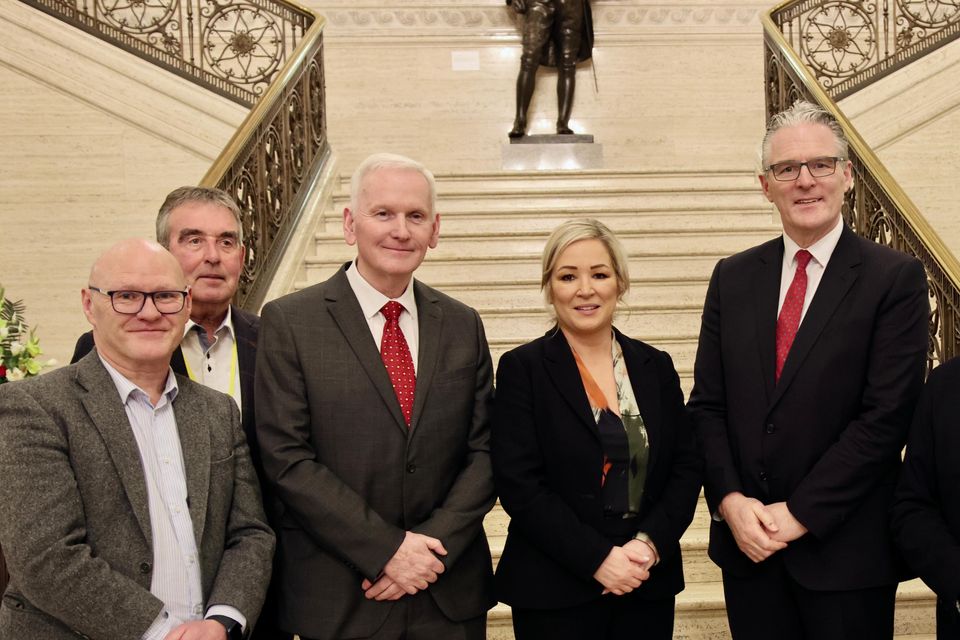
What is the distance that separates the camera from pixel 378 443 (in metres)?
2.31

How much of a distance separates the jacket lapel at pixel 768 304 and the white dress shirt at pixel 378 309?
94 cm

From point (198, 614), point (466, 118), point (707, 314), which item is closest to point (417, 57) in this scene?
point (466, 118)

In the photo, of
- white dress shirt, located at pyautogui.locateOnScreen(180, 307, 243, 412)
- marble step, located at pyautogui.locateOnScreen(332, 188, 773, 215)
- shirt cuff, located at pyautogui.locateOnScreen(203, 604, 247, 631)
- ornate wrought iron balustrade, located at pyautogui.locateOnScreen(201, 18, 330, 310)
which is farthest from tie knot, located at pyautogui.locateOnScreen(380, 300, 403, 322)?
marble step, located at pyautogui.locateOnScreen(332, 188, 773, 215)

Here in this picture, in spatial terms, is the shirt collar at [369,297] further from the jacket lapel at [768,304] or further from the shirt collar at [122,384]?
the jacket lapel at [768,304]

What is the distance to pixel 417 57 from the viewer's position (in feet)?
33.0

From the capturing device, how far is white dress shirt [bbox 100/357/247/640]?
6.84ft

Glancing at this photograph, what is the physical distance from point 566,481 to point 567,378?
272 mm

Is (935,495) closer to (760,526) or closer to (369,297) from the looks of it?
(760,526)

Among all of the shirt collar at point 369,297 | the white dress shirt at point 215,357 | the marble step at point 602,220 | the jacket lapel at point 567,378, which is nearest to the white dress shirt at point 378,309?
the shirt collar at point 369,297

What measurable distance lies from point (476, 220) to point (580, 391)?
449 centimetres

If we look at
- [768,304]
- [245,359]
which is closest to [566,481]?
[768,304]

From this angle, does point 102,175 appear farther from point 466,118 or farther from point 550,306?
point 550,306

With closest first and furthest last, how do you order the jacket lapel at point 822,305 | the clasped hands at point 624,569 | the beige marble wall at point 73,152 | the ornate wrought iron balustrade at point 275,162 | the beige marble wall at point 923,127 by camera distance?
the clasped hands at point 624,569 → the jacket lapel at point 822,305 → the ornate wrought iron balustrade at point 275,162 → the beige marble wall at point 73,152 → the beige marble wall at point 923,127

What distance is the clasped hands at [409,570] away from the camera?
222cm
